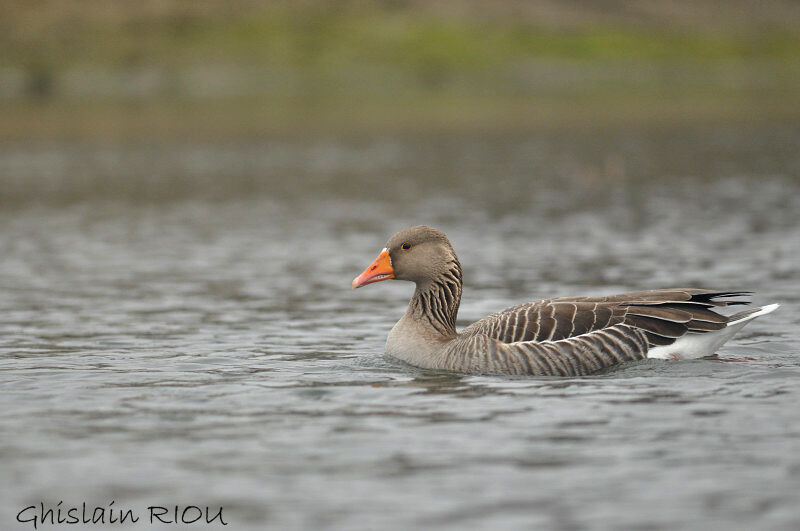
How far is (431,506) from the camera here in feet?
28.4

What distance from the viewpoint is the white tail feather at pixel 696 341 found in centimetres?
1327

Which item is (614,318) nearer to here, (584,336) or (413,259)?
(584,336)

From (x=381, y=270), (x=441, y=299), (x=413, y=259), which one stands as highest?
(x=413, y=259)

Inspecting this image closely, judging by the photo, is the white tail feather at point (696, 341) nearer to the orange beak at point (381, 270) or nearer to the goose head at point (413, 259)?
the goose head at point (413, 259)

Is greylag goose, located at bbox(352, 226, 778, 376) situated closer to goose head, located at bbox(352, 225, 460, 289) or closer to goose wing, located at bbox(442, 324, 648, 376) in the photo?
goose wing, located at bbox(442, 324, 648, 376)

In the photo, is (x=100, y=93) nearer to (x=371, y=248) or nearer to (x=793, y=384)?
(x=371, y=248)

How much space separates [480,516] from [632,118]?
74.4 metres

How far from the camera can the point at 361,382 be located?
1307 cm

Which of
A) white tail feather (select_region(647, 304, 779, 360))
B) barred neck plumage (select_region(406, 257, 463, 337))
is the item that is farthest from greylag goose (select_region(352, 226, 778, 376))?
barred neck plumage (select_region(406, 257, 463, 337))

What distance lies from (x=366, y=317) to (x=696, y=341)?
643 centimetres

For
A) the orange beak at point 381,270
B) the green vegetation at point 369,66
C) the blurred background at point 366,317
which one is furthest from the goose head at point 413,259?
the green vegetation at point 369,66

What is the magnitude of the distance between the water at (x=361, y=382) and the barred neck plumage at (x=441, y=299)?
2.66 ft

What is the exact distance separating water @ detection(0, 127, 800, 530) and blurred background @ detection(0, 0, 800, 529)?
1.8 inches

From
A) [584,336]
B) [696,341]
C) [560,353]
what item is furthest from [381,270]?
[696,341]
